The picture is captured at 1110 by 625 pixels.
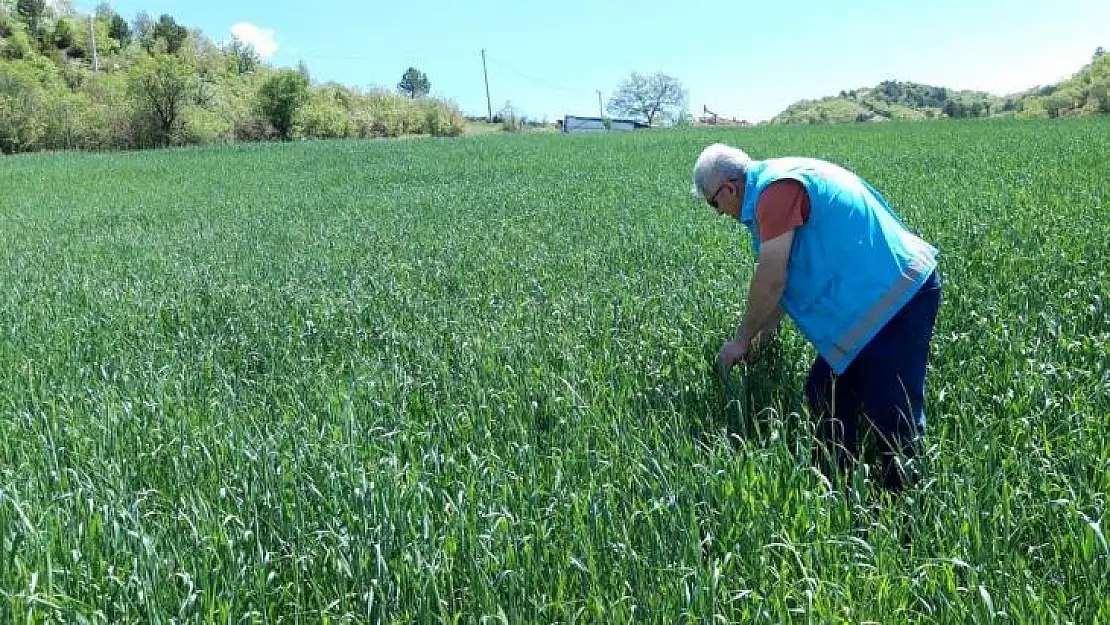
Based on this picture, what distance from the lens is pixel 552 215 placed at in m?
11.0

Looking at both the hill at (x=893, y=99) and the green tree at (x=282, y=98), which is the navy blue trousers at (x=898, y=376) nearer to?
the green tree at (x=282, y=98)

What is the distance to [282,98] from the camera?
5459 centimetres

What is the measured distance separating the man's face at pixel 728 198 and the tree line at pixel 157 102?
173 ft

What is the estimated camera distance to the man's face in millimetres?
2869

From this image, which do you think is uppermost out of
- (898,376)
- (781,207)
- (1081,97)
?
(1081,97)

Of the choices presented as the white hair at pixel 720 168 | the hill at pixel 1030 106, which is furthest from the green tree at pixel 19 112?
the hill at pixel 1030 106

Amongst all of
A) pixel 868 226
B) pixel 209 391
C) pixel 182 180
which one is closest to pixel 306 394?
pixel 209 391

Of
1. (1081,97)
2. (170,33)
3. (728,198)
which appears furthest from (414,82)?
(728,198)

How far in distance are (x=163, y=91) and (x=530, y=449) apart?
5352 centimetres

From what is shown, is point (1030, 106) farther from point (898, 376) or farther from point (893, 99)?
point (893, 99)

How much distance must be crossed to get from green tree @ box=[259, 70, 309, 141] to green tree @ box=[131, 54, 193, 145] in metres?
5.99

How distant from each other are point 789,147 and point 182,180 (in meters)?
19.2

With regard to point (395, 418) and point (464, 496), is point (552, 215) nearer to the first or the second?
point (395, 418)

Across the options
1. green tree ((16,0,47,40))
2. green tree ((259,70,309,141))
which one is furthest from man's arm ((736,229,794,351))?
green tree ((16,0,47,40))
